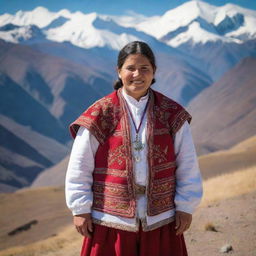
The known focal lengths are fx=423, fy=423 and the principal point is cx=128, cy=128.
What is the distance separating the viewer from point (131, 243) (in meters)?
2.29

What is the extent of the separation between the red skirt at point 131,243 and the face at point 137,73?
0.78m

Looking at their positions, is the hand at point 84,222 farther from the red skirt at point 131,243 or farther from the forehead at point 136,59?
the forehead at point 136,59

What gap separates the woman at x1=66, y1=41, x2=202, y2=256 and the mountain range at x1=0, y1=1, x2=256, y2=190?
51.3 metres

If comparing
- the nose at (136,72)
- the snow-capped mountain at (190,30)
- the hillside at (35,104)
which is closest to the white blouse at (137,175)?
the nose at (136,72)

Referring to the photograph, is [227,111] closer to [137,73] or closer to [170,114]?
[170,114]

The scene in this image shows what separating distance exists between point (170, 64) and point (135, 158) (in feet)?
472

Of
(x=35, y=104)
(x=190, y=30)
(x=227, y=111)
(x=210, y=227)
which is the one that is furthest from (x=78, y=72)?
(x=210, y=227)

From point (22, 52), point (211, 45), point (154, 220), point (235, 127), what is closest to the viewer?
point (154, 220)

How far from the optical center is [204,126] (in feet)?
240

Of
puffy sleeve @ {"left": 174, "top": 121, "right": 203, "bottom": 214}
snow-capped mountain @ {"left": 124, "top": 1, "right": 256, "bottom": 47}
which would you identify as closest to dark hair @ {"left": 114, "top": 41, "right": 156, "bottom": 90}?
puffy sleeve @ {"left": 174, "top": 121, "right": 203, "bottom": 214}

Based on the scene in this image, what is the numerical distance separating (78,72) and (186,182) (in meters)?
118

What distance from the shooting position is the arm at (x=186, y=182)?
2340 millimetres

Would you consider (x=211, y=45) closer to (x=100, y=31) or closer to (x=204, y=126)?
(x=100, y=31)

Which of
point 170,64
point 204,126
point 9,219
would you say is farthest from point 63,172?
point 170,64
